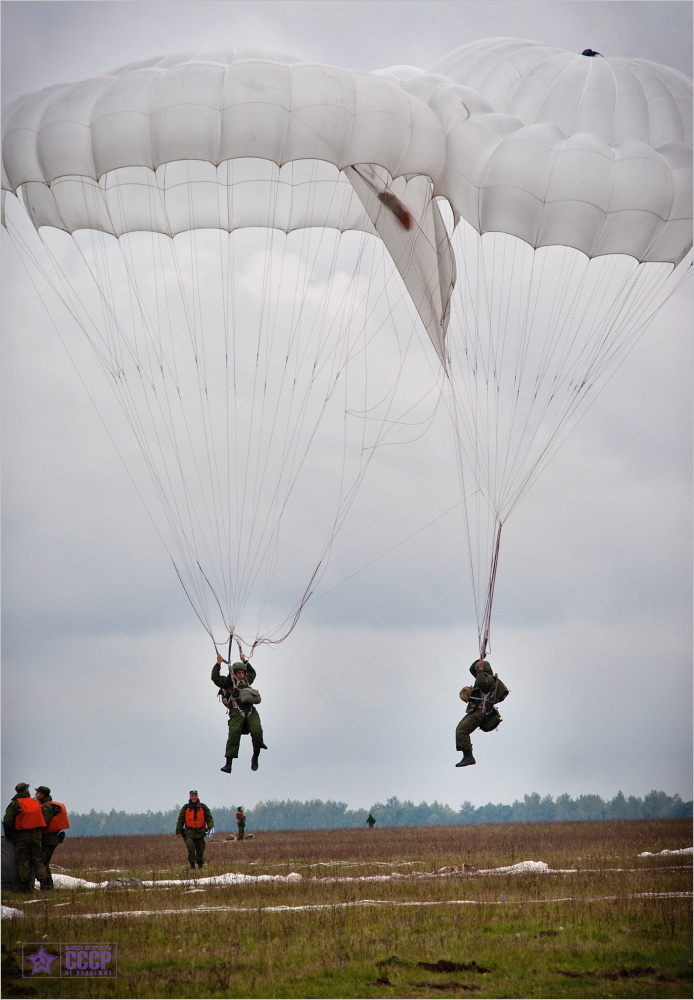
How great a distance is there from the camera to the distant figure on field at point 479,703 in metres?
12.9

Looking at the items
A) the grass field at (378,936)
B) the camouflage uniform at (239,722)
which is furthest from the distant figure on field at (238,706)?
the grass field at (378,936)

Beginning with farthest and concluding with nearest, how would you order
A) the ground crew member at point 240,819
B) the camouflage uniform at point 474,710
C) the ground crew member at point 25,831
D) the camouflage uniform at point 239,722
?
the ground crew member at point 240,819 < the camouflage uniform at point 239,722 < the camouflage uniform at point 474,710 < the ground crew member at point 25,831

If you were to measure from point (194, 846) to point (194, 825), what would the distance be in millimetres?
337

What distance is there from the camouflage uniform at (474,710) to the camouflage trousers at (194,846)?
3719 mm

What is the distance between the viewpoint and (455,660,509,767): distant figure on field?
42.3ft

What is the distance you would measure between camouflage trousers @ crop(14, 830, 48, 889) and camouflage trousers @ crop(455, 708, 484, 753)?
4904 mm

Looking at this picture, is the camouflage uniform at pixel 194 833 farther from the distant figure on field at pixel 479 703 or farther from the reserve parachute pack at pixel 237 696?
the distant figure on field at pixel 479 703

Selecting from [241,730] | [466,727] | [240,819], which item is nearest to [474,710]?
[466,727]

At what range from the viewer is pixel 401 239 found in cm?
1524

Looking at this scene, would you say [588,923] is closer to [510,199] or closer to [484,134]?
[510,199]

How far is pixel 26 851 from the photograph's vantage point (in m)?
12.0

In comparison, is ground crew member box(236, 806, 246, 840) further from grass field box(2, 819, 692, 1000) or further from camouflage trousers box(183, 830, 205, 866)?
grass field box(2, 819, 692, 1000)

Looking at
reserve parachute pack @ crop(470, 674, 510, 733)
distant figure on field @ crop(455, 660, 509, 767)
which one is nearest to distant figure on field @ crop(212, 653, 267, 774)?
distant figure on field @ crop(455, 660, 509, 767)

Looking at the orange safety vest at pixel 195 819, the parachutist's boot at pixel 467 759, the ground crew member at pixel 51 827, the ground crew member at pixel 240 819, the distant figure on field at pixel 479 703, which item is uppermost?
the distant figure on field at pixel 479 703
